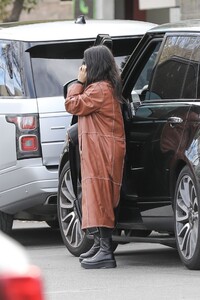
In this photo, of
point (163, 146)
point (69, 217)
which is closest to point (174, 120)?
point (163, 146)

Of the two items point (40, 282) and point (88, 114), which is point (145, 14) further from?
point (40, 282)

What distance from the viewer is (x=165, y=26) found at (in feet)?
26.7

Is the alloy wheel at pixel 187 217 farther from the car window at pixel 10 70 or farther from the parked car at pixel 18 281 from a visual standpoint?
the parked car at pixel 18 281

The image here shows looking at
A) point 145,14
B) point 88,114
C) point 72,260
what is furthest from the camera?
point 145,14

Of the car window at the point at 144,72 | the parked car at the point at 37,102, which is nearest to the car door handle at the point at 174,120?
the car window at the point at 144,72

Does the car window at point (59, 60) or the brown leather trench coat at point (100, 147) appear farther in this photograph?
the car window at point (59, 60)

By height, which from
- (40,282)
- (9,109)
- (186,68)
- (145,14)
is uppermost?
(40,282)

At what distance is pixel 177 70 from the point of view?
25.3 ft

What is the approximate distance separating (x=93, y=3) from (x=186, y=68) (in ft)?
30.5

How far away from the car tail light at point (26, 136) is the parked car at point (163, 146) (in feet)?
3.43

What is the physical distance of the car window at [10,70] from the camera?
960 cm

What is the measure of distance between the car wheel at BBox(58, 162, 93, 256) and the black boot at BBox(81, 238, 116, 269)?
0.70m

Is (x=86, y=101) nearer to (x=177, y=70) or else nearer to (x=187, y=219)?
(x=177, y=70)

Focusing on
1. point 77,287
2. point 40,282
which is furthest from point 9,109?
point 40,282
